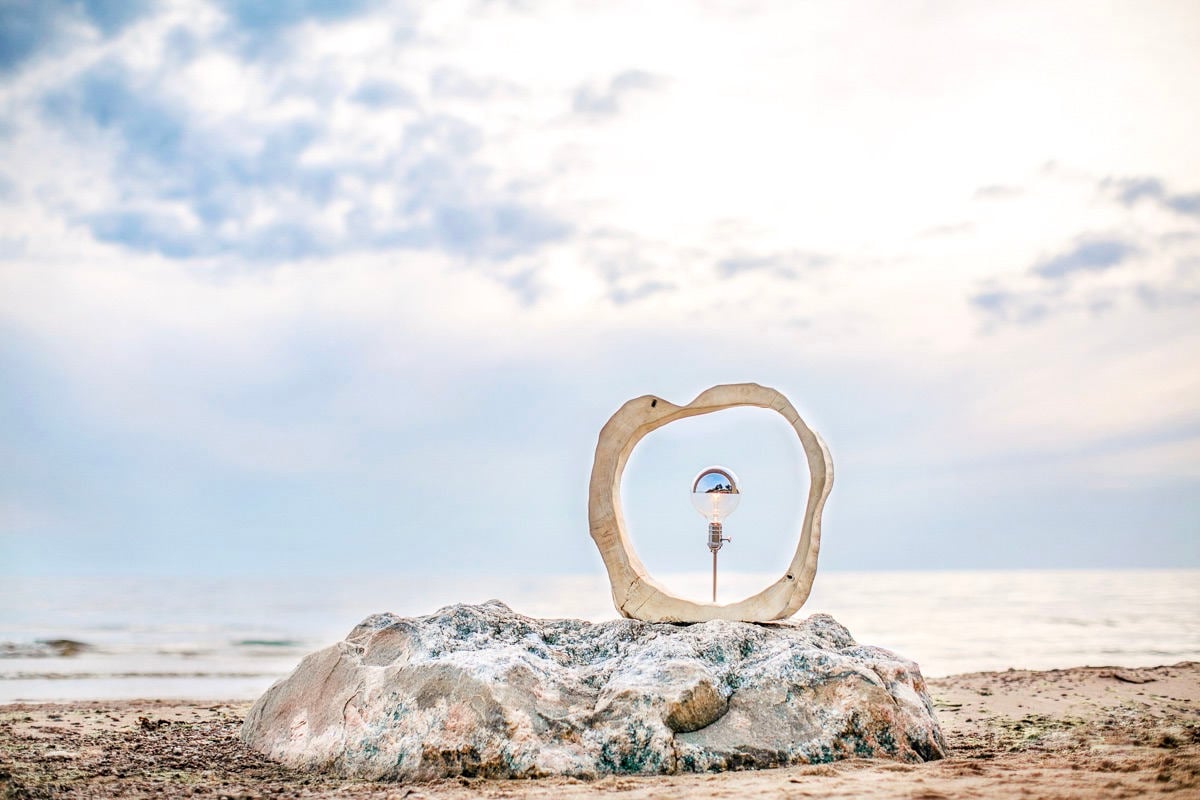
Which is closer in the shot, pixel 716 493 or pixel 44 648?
pixel 716 493

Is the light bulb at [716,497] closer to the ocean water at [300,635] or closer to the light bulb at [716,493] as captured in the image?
the light bulb at [716,493]

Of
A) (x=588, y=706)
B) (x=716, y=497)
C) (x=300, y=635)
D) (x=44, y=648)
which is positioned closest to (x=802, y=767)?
(x=588, y=706)

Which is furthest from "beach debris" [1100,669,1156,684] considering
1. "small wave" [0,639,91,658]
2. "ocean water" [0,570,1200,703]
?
"small wave" [0,639,91,658]

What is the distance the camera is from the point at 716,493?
855cm

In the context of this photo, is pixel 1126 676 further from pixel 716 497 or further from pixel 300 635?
pixel 300 635

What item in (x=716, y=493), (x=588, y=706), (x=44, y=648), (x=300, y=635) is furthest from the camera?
(x=300, y=635)

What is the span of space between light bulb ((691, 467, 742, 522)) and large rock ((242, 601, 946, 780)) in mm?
1441

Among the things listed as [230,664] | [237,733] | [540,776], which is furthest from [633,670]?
[230,664]

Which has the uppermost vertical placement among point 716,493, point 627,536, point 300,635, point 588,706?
point 716,493

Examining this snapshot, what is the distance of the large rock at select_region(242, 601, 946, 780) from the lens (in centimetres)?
613

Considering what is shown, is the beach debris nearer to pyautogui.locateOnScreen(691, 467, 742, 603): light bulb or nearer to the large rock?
the large rock

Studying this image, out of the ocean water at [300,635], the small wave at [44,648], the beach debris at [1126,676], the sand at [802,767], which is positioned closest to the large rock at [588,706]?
the sand at [802,767]

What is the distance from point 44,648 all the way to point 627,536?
1679 cm

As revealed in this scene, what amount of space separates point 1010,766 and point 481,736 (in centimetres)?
332
